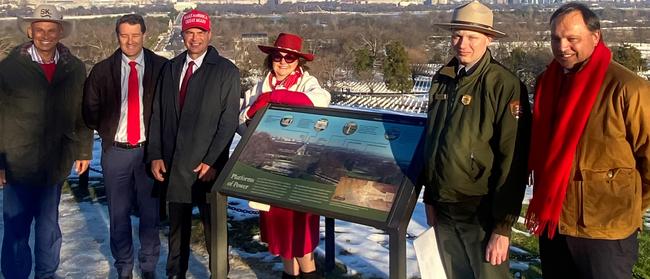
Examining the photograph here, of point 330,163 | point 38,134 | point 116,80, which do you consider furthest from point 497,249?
point 38,134

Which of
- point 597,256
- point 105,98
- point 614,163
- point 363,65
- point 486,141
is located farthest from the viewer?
point 363,65

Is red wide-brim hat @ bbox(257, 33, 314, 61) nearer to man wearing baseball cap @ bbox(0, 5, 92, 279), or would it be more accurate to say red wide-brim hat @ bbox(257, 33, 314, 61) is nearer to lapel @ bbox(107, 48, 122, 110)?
lapel @ bbox(107, 48, 122, 110)

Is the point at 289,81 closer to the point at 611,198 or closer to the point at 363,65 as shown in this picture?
the point at 611,198

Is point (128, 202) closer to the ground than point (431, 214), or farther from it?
closer to the ground

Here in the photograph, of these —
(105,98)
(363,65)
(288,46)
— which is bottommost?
(363,65)

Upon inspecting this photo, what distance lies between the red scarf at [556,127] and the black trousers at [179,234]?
2.12m

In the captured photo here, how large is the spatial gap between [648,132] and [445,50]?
191 ft

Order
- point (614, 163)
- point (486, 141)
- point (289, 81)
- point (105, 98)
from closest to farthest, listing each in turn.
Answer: point (614, 163)
point (486, 141)
point (289, 81)
point (105, 98)

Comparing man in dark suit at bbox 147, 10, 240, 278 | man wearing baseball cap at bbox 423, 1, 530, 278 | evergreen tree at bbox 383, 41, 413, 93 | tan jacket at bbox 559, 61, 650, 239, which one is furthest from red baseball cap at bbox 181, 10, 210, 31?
evergreen tree at bbox 383, 41, 413, 93

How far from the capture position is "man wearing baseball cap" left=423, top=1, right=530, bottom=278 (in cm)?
276

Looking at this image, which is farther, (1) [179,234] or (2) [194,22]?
(1) [179,234]

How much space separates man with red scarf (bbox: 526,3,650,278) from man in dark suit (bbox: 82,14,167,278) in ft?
8.04

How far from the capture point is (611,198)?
8.47 ft

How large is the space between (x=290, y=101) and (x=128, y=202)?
1.29 m
